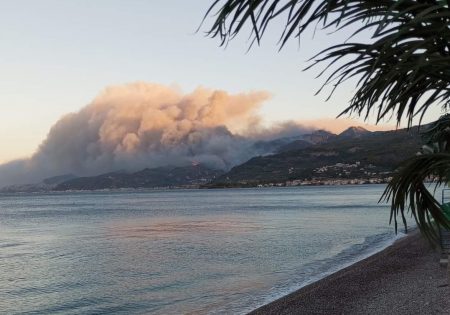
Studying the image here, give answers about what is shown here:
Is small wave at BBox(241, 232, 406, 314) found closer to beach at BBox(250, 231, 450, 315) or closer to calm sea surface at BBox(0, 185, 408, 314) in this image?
calm sea surface at BBox(0, 185, 408, 314)

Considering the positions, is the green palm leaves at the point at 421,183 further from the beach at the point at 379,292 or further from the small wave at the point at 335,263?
the small wave at the point at 335,263

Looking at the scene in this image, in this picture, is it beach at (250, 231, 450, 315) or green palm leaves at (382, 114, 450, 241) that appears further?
beach at (250, 231, 450, 315)

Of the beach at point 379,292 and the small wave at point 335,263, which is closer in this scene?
the beach at point 379,292

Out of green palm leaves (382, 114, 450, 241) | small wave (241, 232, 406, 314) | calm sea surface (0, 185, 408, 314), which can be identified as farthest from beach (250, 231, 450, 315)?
green palm leaves (382, 114, 450, 241)

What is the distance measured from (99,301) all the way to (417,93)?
21.3 m

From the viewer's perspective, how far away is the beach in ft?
47.9

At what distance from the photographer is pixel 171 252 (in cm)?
3922

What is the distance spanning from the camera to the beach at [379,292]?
1461cm

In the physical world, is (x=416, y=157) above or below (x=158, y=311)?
above

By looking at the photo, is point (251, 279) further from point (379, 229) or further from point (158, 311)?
point (379, 229)

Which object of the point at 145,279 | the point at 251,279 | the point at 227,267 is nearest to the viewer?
the point at 251,279

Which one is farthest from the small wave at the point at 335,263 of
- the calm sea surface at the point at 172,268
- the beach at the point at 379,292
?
the beach at the point at 379,292

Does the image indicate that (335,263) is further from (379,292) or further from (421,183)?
(421,183)

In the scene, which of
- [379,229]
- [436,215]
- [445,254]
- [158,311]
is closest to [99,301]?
[158,311]
